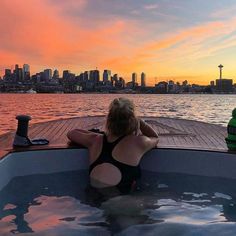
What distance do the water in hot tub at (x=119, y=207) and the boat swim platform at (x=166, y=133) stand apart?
0.49 m

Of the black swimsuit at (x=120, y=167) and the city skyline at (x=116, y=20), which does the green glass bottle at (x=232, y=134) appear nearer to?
the black swimsuit at (x=120, y=167)

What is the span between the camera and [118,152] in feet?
13.5

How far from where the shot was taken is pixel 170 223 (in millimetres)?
3682

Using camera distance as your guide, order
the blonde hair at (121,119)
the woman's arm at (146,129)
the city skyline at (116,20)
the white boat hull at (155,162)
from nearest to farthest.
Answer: the blonde hair at (121,119)
the woman's arm at (146,129)
the white boat hull at (155,162)
the city skyline at (116,20)

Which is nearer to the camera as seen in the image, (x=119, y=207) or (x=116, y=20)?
(x=119, y=207)

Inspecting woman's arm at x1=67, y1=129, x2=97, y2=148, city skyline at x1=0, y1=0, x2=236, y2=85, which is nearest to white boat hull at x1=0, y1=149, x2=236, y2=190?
woman's arm at x1=67, y1=129, x2=97, y2=148

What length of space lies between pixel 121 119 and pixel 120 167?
44cm

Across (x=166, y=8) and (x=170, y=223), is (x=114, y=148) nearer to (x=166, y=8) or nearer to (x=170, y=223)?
(x=170, y=223)

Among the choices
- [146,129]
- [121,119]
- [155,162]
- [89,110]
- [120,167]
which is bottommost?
[89,110]

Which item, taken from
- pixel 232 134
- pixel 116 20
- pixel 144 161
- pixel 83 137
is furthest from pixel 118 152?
pixel 116 20

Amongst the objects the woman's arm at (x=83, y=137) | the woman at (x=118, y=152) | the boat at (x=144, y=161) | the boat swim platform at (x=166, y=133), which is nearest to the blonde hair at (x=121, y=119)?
the woman at (x=118, y=152)

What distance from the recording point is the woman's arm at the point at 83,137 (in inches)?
200

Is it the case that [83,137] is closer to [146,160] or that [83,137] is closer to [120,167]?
[146,160]

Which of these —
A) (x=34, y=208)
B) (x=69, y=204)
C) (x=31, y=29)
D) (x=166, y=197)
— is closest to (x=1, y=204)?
(x=34, y=208)
